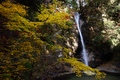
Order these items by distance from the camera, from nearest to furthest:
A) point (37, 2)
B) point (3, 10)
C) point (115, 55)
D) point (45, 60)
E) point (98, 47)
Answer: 1. point (3, 10)
2. point (37, 2)
3. point (45, 60)
4. point (115, 55)
5. point (98, 47)

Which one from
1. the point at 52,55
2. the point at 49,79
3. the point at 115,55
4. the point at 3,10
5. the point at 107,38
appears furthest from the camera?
the point at 115,55

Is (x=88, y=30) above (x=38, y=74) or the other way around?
above

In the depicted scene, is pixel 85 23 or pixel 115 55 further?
pixel 85 23

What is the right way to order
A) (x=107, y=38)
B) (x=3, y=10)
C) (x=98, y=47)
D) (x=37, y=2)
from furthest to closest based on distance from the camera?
1. (x=98, y=47)
2. (x=107, y=38)
3. (x=37, y=2)
4. (x=3, y=10)

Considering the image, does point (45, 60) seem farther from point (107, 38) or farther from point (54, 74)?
point (107, 38)

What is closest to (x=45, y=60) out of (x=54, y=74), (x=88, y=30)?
(x=54, y=74)

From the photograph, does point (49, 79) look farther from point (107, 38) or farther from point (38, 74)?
point (107, 38)

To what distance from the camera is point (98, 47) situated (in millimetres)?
12484

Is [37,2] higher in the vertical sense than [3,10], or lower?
higher

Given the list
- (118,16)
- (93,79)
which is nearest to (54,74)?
(93,79)

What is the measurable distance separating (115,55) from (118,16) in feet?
21.9

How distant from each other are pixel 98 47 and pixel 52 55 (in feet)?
25.3

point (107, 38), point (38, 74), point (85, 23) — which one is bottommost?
point (38, 74)

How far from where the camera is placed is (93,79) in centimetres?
714
